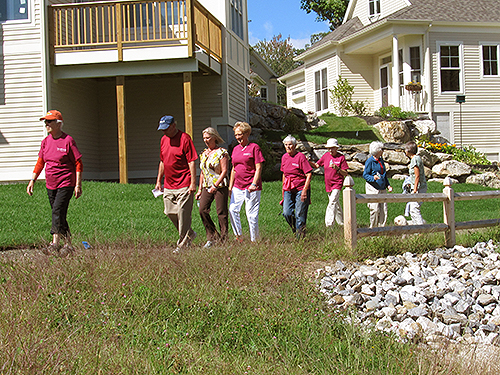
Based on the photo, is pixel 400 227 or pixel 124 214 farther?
pixel 124 214

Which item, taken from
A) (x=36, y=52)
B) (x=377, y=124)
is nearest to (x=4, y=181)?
(x=36, y=52)

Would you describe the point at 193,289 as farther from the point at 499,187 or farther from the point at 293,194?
the point at 499,187

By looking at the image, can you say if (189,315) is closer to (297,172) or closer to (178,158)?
(178,158)

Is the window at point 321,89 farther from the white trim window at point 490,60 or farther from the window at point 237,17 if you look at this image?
the window at point 237,17

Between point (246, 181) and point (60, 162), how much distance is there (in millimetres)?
2498

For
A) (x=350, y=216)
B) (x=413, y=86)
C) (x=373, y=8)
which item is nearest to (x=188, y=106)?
(x=350, y=216)

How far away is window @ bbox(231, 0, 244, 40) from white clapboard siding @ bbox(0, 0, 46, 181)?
703 centimetres

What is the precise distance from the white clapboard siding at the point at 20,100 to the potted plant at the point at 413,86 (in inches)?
554

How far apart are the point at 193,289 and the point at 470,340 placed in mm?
2768

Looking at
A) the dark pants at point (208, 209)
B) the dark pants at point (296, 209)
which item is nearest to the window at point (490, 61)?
the dark pants at point (296, 209)

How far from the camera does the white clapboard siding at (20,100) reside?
15.2m

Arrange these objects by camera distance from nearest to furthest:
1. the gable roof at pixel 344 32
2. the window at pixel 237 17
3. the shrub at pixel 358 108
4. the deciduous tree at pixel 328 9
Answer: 1. the window at pixel 237 17
2. the shrub at pixel 358 108
3. the gable roof at pixel 344 32
4. the deciduous tree at pixel 328 9

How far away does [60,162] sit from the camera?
24.2ft

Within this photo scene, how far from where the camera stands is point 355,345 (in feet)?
15.5
